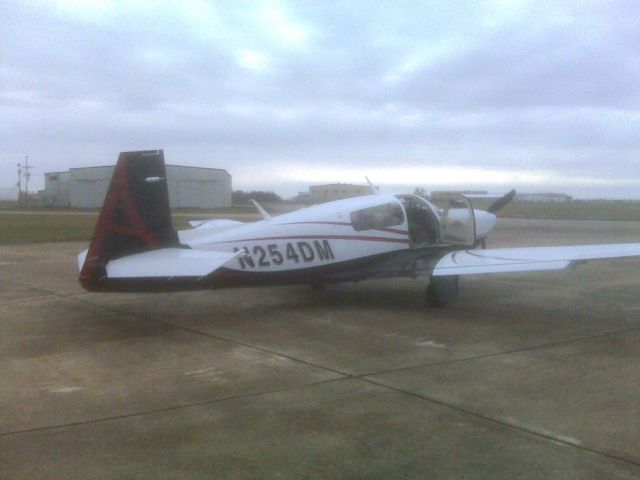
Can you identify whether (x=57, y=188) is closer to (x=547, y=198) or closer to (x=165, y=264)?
(x=165, y=264)

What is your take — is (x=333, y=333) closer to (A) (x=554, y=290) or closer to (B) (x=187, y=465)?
(B) (x=187, y=465)

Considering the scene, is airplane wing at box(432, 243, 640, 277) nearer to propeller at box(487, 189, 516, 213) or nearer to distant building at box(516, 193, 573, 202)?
propeller at box(487, 189, 516, 213)

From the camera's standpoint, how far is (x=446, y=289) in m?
10.7

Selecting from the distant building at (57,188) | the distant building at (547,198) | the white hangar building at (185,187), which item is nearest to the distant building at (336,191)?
the white hangar building at (185,187)

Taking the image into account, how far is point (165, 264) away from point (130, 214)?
3.02 ft

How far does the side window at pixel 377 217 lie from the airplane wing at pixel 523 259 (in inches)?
47.6

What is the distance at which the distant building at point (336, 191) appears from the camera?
15510mm

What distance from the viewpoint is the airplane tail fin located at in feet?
29.1

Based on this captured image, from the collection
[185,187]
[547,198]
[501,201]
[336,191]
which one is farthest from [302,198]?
[547,198]

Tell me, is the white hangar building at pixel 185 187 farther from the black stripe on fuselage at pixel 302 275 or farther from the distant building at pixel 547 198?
the distant building at pixel 547 198

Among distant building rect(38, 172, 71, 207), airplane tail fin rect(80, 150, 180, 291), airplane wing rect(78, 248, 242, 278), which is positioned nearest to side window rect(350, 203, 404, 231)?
airplane wing rect(78, 248, 242, 278)

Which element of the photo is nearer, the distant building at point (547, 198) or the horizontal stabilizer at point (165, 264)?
the horizontal stabilizer at point (165, 264)

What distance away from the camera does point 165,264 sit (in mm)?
8789

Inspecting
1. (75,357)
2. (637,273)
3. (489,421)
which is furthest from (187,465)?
(637,273)
